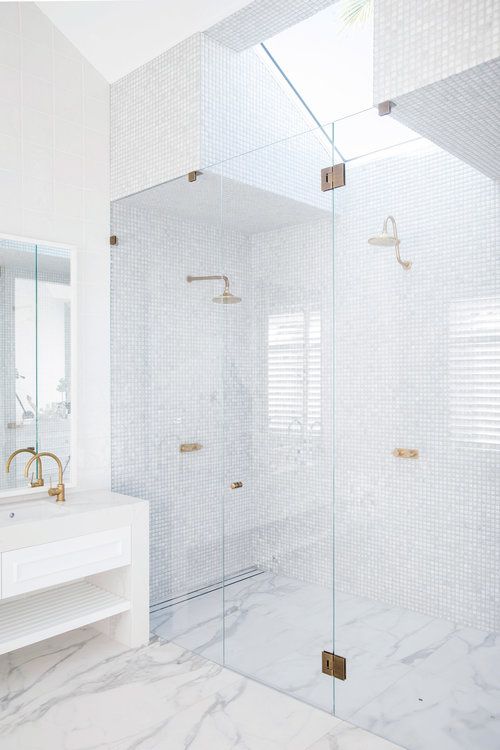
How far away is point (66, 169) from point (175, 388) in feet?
4.19

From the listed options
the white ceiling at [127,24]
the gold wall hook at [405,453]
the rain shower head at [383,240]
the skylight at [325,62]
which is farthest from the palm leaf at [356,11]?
the gold wall hook at [405,453]

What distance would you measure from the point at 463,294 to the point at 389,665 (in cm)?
131

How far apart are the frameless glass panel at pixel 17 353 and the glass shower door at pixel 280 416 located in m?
0.98

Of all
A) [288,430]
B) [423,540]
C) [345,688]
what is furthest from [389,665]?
[288,430]

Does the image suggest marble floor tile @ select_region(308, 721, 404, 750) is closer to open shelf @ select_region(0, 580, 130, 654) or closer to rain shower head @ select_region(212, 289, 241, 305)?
open shelf @ select_region(0, 580, 130, 654)

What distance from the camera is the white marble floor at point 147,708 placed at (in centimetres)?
213

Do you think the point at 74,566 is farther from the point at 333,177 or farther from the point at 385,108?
the point at 385,108

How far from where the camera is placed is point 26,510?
2.76 m

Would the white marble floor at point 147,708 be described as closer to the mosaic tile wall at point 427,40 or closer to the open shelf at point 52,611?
the open shelf at point 52,611

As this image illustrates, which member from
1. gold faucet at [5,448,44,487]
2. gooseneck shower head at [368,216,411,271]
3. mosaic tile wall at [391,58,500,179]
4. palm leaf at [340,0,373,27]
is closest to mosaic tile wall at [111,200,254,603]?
gold faucet at [5,448,44,487]

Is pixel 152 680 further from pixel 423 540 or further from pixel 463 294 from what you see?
pixel 463 294

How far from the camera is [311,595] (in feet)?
7.75

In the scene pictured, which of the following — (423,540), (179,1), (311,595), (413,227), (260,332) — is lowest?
(311,595)

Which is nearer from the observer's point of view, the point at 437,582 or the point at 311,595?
the point at 437,582
